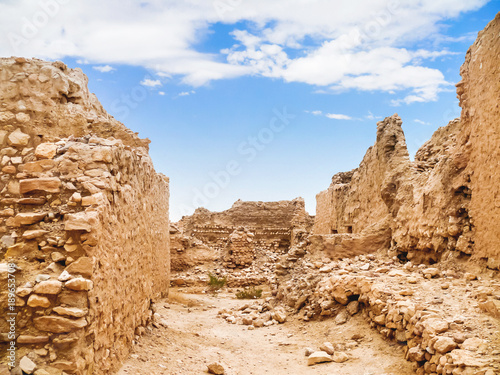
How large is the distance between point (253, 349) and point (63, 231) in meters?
3.80

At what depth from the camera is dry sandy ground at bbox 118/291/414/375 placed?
4582mm

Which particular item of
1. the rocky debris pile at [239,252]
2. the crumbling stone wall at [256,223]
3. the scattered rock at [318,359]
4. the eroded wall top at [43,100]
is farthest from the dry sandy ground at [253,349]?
the crumbling stone wall at [256,223]

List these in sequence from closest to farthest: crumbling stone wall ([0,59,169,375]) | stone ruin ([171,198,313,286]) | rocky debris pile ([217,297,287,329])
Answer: crumbling stone wall ([0,59,169,375])
rocky debris pile ([217,297,287,329])
stone ruin ([171,198,313,286])

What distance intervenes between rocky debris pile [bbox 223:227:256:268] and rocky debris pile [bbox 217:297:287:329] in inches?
230

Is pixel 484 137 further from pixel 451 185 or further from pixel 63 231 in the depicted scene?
pixel 63 231

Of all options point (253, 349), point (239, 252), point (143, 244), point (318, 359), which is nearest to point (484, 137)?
point (318, 359)

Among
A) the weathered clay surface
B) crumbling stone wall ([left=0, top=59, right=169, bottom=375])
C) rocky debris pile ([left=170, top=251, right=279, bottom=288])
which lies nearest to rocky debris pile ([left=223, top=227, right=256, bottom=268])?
rocky debris pile ([left=170, top=251, right=279, bottom=288])

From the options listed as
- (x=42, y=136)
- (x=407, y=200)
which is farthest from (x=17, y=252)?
(x=407, y=200)

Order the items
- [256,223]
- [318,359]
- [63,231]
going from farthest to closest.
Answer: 1. [256,223]
2. [318,359]
3. [63,231]

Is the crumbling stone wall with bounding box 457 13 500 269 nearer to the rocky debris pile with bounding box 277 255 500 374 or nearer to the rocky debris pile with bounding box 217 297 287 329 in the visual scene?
the rocky debris pile with bounding box 277 255 500 374

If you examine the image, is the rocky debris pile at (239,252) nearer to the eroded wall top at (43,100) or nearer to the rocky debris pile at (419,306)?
the rocky debris pile at (419,306)

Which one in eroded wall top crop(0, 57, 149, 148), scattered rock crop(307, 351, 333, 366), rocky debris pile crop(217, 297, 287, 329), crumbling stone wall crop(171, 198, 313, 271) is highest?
eroded wall top crop(0, 57, 149, 148)

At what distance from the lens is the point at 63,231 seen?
3586 millimetres

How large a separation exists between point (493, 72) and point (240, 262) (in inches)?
449
